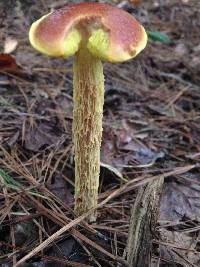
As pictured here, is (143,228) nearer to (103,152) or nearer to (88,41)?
(88,41)

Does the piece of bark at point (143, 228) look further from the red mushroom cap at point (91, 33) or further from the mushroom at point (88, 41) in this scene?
the red mushroom cap at point (91, 33)

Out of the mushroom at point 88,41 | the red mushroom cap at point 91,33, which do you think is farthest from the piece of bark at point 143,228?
the red mushroom cap at point 91,33

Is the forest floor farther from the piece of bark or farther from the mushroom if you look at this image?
the mushroom

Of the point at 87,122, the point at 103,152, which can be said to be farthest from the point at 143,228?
the point at 103,152

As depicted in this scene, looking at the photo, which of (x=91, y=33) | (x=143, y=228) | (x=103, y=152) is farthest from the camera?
(x=103, y=152)

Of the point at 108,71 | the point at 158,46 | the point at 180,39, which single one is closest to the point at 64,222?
the point at 108,71

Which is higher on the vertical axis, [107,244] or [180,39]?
[180,39]

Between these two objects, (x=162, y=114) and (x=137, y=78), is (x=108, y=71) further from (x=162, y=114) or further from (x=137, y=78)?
(x=162, y=114)
